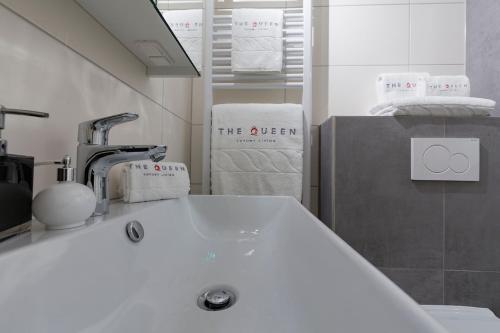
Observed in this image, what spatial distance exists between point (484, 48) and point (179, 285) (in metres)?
1.50

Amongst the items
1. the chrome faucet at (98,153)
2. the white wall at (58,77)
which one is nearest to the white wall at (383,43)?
the white wall at (58,77)

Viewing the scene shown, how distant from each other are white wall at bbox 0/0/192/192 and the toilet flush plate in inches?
36.3

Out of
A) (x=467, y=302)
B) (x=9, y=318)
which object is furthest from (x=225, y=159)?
(x=467, y=302)

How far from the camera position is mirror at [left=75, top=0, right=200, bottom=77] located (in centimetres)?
51

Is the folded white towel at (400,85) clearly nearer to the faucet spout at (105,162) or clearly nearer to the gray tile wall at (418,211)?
the gray tile wall at (418,211)

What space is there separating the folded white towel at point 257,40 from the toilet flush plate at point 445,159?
653mm

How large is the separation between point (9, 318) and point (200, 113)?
3.92ft

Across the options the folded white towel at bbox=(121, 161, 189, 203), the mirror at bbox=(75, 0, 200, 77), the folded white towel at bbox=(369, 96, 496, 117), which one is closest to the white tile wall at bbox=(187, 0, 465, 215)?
the folded white towel at bbox=(369, 96, 496, 117)

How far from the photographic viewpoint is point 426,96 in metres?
1.12

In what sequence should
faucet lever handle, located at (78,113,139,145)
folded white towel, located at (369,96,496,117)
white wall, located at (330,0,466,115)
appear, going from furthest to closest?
white wall, located at (330,0,466,115) → folded white towel, located at (369,96,496,117) → faucet lever handle, located at (78,113,139,145)

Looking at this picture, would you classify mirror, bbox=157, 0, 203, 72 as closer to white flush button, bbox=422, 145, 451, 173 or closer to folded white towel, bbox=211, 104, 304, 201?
folded white towel, bbox=211, 104, 304, 201

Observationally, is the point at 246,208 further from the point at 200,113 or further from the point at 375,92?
the point at 375,92

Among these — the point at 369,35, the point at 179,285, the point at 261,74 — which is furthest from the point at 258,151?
the point at 369,35

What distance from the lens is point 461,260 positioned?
94cm
